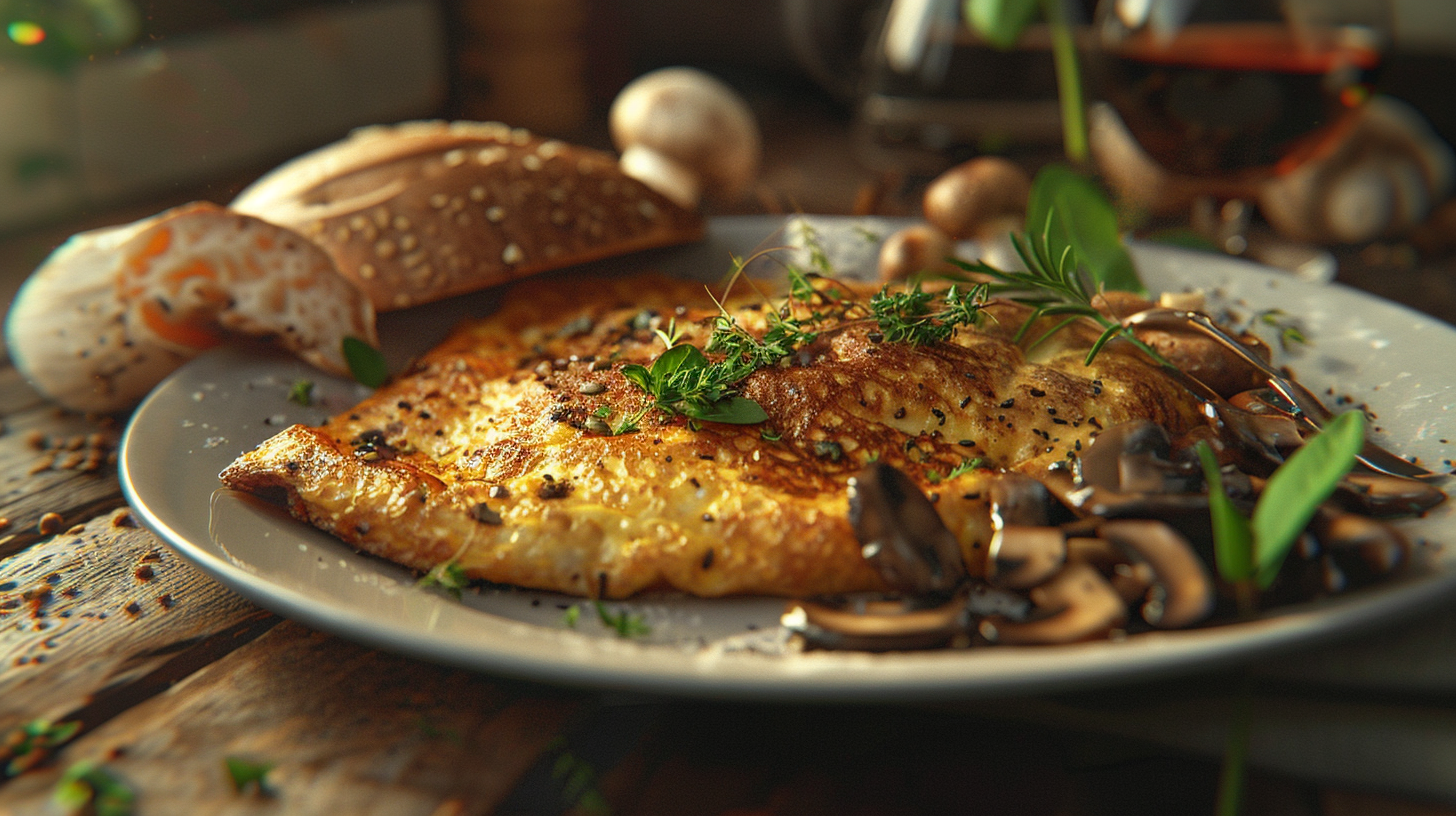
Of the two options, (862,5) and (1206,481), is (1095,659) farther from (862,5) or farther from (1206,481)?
(862,5)

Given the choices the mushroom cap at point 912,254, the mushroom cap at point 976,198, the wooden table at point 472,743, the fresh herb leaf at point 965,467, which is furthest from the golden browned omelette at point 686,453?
the mushroom cap at point 976,198

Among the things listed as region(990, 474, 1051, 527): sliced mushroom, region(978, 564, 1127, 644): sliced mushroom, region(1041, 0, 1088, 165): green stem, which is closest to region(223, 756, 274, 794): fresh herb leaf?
region(978, 564, 1127, 644): sliced mushroom

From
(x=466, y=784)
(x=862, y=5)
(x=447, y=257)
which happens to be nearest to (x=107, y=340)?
(x=447, y=257)

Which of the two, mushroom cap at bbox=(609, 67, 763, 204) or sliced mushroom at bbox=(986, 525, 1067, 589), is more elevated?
mushroom cap at bbox=(609, 67, 763, 204)

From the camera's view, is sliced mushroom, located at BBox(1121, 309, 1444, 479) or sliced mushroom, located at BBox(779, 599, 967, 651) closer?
sliced mushroom, located at BBox(779, 599, 967, 651)

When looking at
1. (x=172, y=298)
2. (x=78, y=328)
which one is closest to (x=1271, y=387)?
(x=172, y=298)

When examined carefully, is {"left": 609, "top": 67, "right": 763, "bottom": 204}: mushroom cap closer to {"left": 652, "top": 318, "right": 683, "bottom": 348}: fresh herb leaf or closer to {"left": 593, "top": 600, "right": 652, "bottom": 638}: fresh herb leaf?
{"left": 652, "top": 318, "right": 683, "bottom": 348}: fresh herb leaf
